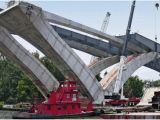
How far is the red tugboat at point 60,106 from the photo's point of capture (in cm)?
2321

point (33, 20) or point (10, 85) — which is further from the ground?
point (33, 20)

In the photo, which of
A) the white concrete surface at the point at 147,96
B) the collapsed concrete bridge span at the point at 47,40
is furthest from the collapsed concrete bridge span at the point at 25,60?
the white concrete surface at the point at 147,96

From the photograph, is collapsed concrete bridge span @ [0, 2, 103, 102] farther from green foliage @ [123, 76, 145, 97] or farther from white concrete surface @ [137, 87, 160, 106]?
green foliage @ [123, 76, 145, 97]

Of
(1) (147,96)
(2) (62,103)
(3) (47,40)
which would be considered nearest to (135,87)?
(1) (147,96)

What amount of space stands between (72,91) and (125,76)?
20.5 meters

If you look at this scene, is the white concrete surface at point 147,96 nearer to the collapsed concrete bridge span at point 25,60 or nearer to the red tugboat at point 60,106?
the red tugboat at point 60,106

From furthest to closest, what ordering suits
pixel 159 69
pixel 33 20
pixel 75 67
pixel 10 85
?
pixel 10 85
pixel 159 69
pixel 75 67
pixel 33 20

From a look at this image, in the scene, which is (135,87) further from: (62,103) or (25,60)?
(62,103)

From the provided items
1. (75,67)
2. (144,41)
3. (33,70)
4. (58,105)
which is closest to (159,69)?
(144,41)

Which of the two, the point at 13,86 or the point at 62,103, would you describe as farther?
the point at 13,86

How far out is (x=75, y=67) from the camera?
3269 centimetres

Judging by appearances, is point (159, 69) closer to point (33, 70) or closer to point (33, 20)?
point (33, 70)

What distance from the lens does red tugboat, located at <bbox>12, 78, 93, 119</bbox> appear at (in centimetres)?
2321

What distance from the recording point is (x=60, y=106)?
80.3 feet
